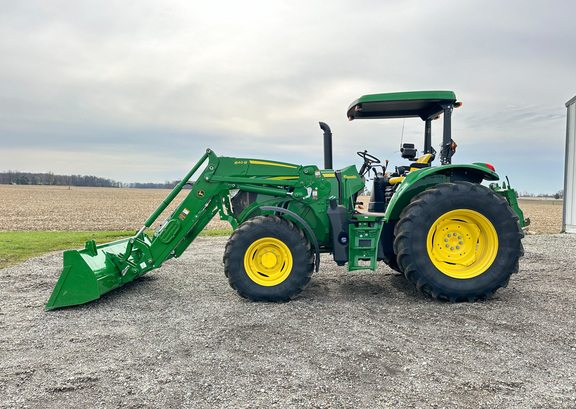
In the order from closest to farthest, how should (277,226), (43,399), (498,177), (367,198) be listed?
(43,399), (277,226), (498,177), (367,198)

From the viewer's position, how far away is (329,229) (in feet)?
17.4

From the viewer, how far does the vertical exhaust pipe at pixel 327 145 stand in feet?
18.4

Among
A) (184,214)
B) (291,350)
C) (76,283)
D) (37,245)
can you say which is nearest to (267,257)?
(184,214)

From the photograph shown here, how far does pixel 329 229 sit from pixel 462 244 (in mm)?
1671

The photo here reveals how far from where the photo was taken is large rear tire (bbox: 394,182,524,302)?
15.5 ft

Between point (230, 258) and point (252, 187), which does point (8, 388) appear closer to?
point (230, 258)

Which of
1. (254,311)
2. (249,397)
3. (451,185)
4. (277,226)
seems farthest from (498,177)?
(249,397)

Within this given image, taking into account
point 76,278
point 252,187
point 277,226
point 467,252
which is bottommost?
Result: point 76,278

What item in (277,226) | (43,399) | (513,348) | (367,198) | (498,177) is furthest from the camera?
(367,198)

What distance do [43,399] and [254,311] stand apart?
2201 mm

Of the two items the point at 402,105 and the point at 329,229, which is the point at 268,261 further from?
the point at 402,105

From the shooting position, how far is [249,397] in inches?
107

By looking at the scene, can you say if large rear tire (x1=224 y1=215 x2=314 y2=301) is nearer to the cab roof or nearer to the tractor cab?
the tractor cab

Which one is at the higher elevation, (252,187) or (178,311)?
Result: (252,187)
